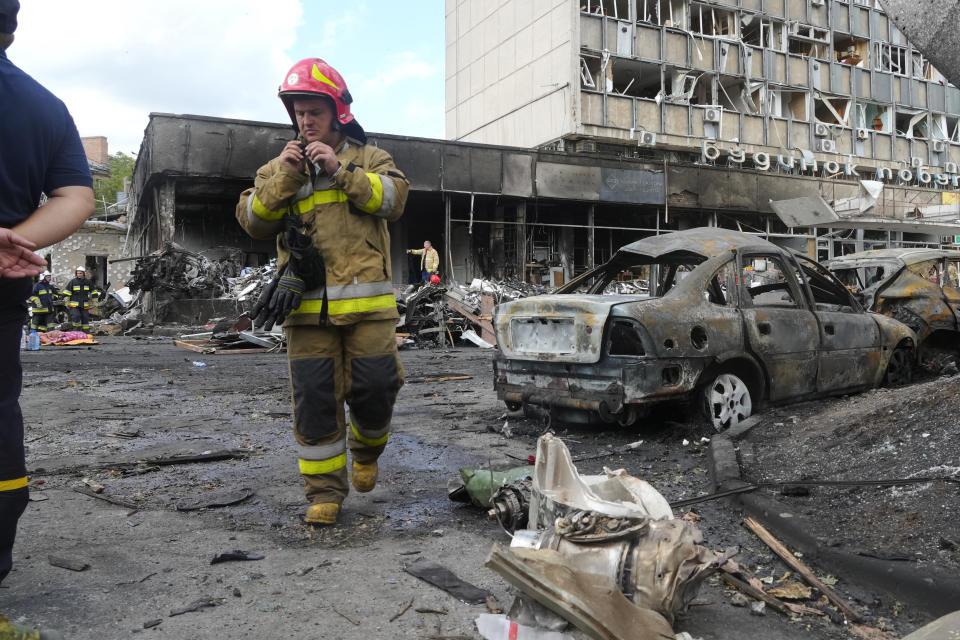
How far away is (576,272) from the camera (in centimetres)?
2677

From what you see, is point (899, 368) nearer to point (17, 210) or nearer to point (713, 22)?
point (17, 210)

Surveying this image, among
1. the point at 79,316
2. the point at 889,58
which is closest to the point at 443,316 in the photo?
the point at 79,316

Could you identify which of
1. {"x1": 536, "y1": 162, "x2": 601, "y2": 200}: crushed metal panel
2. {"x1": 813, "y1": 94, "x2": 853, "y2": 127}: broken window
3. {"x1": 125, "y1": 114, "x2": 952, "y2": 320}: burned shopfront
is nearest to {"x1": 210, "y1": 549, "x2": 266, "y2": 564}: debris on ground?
{"x1": 125, "y1": 114, "x2": 952, "y2": 320}: burned shopfront

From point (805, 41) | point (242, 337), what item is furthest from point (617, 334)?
point (805, 41)

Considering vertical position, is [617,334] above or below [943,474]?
above

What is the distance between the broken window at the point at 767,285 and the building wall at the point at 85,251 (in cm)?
3240

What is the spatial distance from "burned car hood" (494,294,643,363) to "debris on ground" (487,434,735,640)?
2.44 m

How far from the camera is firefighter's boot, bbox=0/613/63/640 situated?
175 centimetres

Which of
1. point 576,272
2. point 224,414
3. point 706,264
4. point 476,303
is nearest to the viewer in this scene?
point 706,264

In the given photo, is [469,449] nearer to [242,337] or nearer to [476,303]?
[242,337]

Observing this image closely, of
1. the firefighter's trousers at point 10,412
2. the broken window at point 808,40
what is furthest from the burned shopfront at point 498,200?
the firefighter's trousers at point 10,412

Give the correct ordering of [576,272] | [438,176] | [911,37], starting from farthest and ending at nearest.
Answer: [576,272] < [438,176] < [911,37]

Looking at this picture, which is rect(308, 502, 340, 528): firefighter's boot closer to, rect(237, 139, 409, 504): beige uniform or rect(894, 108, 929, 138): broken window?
rect(237, 139, 409, 504): beige uniform

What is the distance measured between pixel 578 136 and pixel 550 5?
5.63 meters
